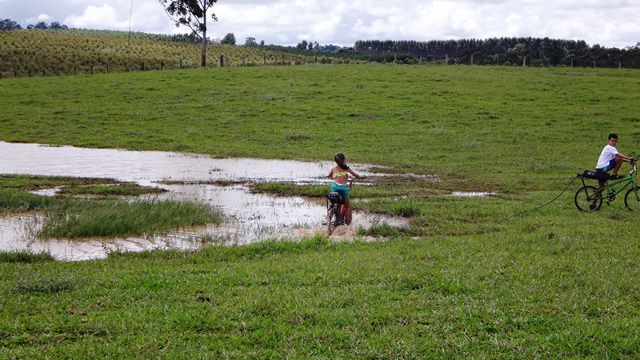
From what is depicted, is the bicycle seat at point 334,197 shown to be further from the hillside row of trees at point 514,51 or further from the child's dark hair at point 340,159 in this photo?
the hillside row of trees at point 514,51

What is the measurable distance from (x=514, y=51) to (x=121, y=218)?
335 feet

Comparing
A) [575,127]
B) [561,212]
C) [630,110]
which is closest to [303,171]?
[561,212]

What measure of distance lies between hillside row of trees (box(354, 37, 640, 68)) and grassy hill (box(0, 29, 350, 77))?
28252 millimetres

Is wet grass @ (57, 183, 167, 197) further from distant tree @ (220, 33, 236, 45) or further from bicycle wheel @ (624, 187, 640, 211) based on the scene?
distant tree @ (220, 33, 236, 45)

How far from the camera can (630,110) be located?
40.3m

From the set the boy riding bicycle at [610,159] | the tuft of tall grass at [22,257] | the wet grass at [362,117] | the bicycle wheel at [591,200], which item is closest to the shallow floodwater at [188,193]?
the tuft of tall grass at [22,257]

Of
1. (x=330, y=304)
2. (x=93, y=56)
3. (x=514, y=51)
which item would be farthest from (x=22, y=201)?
(x=514, y=51)

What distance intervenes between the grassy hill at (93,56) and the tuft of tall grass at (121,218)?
50.9 meters

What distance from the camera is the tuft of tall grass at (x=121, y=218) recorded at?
14.6 m

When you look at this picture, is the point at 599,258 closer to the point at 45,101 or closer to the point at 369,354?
the point at 369,354

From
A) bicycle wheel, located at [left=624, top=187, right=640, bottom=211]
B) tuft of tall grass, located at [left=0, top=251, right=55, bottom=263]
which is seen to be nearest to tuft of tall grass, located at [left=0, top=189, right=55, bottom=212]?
tuft of tall grass, located at [left=0, top=251, right=55, bottom=263]

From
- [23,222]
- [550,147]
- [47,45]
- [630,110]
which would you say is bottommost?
Answer: [23,222]

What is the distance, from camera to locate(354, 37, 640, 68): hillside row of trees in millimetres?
84625

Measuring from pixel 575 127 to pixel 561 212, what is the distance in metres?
20.8
